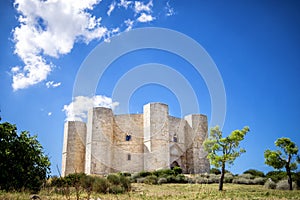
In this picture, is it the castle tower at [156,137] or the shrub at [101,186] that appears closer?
the shrub at [101,186]

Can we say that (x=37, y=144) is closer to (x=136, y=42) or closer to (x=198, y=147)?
(x=136, y=42)

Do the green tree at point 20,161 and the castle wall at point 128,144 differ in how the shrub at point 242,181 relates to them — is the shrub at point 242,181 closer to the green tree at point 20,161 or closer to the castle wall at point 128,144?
the castle wall at point 128,144

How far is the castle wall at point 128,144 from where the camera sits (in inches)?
1174

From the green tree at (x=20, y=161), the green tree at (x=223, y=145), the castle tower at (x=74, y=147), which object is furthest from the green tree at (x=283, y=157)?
the castle tower at (x=74, y=147)

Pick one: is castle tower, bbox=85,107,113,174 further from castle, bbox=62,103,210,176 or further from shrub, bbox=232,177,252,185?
shrub, bbox=232,177,252,185

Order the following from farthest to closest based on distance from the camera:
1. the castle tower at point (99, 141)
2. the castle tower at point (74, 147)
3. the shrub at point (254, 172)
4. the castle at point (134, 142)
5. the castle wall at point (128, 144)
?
the castle tower at point (74, 147), the castle wall at point (128, 144), the castle at point (134, 142), the castle tower at point (99, 141), the shrub at point (254, 172)

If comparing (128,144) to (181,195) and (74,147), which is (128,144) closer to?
(74,147)

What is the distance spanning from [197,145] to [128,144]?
7217mm

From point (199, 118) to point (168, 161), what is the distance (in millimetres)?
6388

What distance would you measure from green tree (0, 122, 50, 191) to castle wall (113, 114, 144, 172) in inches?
701

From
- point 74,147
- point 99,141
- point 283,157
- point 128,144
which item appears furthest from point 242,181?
point 74,147

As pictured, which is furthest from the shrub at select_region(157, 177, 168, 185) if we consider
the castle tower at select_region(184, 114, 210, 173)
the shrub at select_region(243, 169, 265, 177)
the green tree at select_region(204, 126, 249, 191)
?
the castle tower at select_region(184, 114, 210, 173)

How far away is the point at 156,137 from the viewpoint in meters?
29.7

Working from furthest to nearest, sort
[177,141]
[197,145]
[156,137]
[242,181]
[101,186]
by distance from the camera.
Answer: [197,145]
[177,141]
[156,137]
[242,181]
[101,186]
